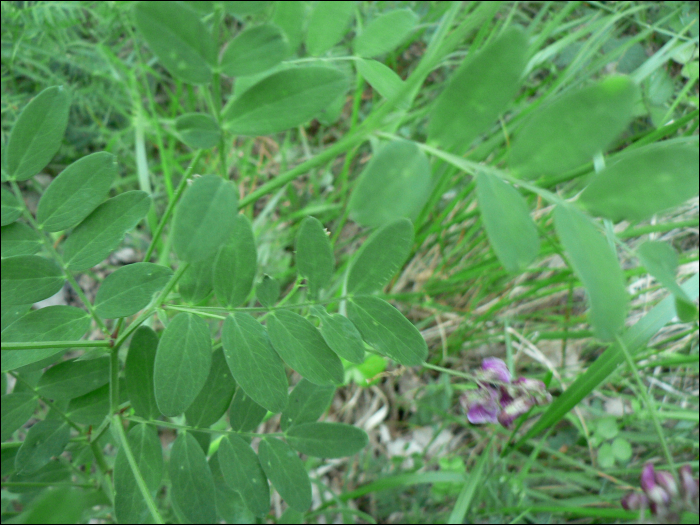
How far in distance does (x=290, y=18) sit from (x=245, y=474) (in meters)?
0.57

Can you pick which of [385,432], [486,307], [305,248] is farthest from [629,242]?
[305,248]

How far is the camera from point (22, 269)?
0.54 meters

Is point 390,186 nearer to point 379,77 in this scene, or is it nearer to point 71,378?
point 379,77

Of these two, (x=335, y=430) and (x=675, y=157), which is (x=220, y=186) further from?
(x=335, y=430)

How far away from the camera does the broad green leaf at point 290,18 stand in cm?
43

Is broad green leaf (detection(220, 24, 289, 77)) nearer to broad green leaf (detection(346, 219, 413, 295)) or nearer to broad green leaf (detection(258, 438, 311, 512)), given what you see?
broad green leaf (detection(346, 219, 413, 295))

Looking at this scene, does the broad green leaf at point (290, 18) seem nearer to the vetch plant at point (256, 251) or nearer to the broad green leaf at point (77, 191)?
the vetch plant at point (256, 251)

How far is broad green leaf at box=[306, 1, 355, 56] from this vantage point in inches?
18.8

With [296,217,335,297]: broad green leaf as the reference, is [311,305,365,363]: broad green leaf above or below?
below

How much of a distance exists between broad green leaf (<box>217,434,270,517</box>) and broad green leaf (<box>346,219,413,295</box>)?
29 centimetres

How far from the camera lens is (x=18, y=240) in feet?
1.87

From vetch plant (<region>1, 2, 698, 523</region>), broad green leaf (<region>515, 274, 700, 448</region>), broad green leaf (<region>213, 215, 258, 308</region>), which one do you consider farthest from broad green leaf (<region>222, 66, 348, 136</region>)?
broad green leaf (<region>515, 274, 700, 448</region>)

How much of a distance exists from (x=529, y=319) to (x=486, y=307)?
0.51ft

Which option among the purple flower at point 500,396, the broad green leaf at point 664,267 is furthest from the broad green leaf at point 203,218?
the purple flower at point 500,396
